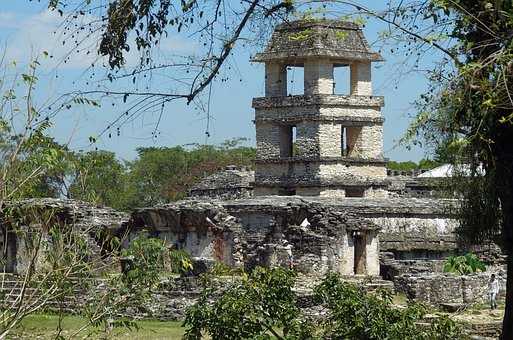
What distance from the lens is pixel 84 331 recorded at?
16.7 m

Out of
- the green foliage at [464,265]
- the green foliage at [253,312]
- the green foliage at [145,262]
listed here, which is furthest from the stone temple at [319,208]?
the green foliage at [145,262]

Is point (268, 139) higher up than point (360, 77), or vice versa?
point (360, 77)

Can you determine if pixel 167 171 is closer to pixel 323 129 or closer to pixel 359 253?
pixel 323 129

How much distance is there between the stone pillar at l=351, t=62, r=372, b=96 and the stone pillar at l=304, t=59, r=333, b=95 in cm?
104

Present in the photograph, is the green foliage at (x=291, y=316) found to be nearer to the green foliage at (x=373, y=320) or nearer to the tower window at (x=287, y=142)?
the green foliage at (x=373, y=320)

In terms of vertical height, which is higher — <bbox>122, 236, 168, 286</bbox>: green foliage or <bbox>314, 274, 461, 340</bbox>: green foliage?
<bbox>122, 236, 168, 286</bbox>: green foliage

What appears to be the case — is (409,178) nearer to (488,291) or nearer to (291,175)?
(291,175)

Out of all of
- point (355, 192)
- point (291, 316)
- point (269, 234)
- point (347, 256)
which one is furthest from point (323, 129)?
point (291, 316)

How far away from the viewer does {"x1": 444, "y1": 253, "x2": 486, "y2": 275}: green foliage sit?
2582 centimetres

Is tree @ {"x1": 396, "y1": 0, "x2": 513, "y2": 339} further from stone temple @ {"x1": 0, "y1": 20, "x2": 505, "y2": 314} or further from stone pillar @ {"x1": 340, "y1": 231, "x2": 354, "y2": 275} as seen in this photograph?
stone pillar @ {"x1": 340, "y1": 231, "x2": 354, "y2": 275}

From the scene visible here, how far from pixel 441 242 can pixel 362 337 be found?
21.0 metres

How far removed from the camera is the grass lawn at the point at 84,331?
1588cm

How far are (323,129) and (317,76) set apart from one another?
5.57 feet

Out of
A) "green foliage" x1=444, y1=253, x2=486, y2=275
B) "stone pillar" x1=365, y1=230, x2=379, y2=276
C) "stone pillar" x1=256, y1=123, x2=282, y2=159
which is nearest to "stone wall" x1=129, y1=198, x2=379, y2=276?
"stone pillar" x1=365, y1=230, x2=379, y2=276
